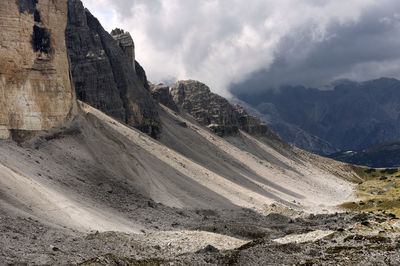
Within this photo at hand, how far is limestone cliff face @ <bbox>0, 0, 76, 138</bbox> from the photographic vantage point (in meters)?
45.0

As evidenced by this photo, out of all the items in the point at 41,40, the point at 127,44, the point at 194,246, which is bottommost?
the point at 194,246

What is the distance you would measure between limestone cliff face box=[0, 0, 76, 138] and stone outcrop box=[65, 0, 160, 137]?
2754 cm

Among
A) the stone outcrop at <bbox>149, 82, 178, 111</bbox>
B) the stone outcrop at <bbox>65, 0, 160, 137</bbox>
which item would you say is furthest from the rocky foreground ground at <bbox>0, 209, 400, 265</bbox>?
the stone outcrop at <bbox>149, 82, 178, 111</bbox>

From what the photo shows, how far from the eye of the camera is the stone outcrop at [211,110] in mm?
143125

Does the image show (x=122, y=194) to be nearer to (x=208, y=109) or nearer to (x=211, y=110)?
(x=211, y=110)

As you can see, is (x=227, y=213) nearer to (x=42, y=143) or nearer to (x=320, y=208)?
(x=42, y=143)

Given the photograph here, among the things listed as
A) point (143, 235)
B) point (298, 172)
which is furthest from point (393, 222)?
point (298, 172)

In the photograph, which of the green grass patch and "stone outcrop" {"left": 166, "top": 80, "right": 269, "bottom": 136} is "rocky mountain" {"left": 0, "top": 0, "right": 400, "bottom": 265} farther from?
"stone outcrop" {"left": 166, "top": 80, "right": 269, "bottom": 136}

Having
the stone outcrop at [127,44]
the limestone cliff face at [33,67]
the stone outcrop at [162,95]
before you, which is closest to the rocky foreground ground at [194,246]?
the limestone cliff face at [33,67]

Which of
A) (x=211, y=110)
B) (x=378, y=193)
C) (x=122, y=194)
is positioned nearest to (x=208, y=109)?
(x=211, y=110)

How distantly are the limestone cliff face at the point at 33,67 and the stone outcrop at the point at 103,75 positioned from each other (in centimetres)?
2754

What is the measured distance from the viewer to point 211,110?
14662cm

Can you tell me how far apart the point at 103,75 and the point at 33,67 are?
36188 millimetres

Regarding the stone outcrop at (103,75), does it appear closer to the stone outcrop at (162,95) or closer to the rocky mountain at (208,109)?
the stone outcrop at (162,95)
